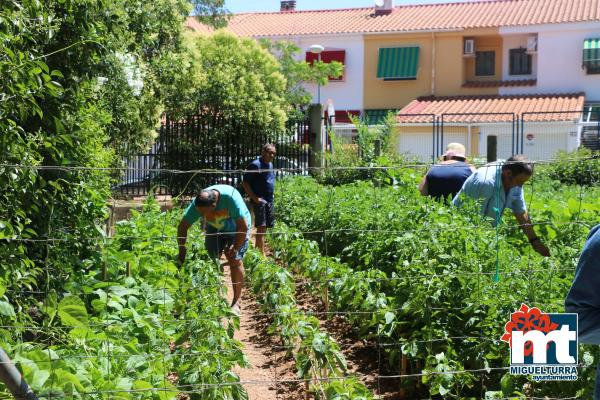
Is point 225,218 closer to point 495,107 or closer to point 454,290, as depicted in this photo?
point 454,290

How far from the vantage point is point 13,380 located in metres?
3.38

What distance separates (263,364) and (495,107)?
28.1 metres

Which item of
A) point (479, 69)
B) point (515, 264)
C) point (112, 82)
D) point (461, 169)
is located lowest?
point (515, 264)

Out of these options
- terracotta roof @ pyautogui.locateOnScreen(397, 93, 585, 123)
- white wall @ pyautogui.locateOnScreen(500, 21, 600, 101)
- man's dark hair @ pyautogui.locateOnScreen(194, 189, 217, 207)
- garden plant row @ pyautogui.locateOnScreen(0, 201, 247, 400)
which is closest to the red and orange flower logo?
garden plant row @ pyautogui.locateOnScreen(0, 201, 247, 400)

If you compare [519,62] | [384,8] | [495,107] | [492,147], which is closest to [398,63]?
[384,8]

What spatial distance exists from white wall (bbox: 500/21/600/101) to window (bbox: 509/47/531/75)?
96cm

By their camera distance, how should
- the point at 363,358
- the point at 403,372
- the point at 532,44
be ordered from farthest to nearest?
the point at 532,44 < the point at 363,358 < the point at 403,372

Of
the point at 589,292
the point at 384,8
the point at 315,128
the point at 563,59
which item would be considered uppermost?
the point at 384,8

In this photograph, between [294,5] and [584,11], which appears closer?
[584,11]

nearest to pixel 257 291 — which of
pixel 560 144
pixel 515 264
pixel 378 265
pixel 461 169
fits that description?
pixel 378 265


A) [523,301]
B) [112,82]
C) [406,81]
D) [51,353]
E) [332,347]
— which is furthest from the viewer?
[406,81]

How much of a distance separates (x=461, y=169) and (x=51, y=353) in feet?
16.3

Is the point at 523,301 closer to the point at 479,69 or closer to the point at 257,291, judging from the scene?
the point at 257,291

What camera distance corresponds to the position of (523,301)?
4902 millimetres
